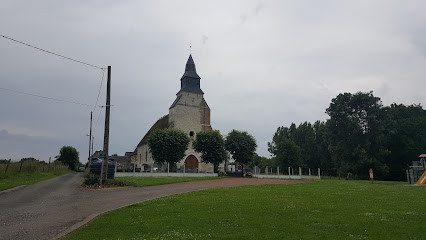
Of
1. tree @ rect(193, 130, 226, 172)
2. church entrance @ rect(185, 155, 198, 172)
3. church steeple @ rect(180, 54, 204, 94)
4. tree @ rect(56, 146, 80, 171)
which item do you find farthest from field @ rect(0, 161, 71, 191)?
tree @ rect(56, 146, 80, 171)

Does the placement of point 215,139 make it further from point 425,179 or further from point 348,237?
point 348,237

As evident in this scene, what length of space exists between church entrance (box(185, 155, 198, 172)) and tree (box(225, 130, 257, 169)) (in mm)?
8202

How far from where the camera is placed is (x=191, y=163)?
166ft

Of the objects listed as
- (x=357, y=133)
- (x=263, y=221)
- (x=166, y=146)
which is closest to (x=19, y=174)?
(x=166, y=146)

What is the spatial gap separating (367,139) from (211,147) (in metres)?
25.0

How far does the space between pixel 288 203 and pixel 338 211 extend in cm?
212

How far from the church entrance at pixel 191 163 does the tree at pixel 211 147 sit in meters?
7.15

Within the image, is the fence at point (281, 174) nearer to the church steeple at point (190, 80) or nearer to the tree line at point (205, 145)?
the tree line at point (205, 145)

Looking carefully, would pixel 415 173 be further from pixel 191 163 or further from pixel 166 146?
pixel 191 163

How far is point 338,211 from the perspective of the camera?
1009 centimetres

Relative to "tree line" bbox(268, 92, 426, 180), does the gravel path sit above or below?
below

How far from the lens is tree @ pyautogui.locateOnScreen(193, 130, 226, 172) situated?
4316 centimetres

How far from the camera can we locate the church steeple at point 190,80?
181 feet

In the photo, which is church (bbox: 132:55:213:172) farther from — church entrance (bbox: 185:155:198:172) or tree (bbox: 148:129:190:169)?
tree (bbox: 148:129:190:169)
